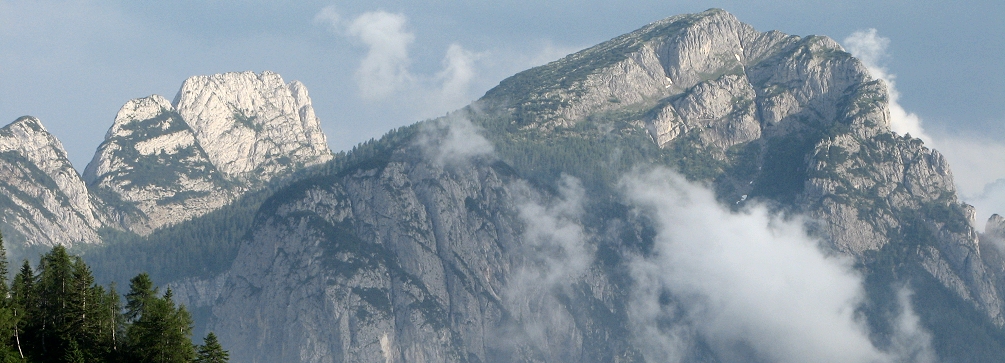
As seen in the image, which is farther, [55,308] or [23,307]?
[55,308]

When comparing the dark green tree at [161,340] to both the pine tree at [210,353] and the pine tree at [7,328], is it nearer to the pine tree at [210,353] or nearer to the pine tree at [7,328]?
the pine tree at [210,353]

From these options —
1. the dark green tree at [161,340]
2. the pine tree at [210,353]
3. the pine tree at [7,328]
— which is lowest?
the pine tree at [210,353]

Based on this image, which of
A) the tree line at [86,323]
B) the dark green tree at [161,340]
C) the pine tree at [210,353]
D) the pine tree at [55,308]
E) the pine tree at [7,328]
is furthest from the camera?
the pine tree at [55,308]

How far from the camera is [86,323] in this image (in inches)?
6339

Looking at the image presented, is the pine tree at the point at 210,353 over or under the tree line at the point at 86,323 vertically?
under

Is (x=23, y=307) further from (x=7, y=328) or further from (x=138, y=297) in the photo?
(x=138, y=297)

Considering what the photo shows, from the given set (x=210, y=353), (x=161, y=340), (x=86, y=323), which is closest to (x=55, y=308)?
(x=86, y=323)

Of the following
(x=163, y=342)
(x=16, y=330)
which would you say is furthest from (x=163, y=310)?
(x=16, y=330)

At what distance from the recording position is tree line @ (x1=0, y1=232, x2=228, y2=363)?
516 ft

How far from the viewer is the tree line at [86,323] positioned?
15725 centimetres

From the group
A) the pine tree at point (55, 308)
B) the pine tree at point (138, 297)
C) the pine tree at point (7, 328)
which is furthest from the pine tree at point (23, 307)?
the pine tree at point (138, 297)

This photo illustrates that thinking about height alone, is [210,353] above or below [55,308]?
below

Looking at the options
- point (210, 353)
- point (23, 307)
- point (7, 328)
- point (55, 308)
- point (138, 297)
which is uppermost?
point (23, 307)

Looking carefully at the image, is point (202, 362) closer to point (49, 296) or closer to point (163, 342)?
point (163, 342)
